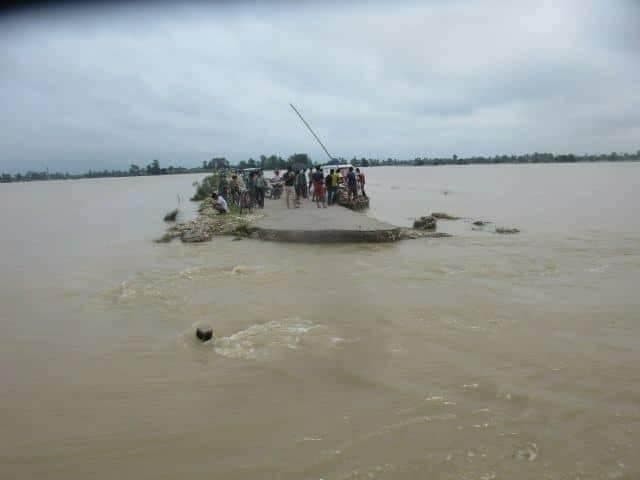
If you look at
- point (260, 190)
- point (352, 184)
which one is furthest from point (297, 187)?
point (352, 184)

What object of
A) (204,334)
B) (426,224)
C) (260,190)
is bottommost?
(204,334)

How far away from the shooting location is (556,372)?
4391 millimetres

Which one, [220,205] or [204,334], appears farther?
[220,205]

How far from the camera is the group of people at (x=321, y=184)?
17.8 m

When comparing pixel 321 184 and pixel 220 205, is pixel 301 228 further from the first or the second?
pixel 220 205

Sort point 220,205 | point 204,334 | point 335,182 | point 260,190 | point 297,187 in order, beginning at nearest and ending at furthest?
point 204,334
point 220,205
point 335,182
point 260,190
point 297,187

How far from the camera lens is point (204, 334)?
17.6 ft

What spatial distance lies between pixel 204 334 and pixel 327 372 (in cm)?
168

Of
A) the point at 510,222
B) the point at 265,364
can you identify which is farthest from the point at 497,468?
the point at 510,222

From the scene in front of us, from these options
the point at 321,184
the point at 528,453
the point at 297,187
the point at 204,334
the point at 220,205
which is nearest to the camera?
the point at 528,453

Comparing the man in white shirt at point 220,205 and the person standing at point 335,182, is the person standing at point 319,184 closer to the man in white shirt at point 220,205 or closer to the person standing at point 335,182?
the person standing at point 335,182

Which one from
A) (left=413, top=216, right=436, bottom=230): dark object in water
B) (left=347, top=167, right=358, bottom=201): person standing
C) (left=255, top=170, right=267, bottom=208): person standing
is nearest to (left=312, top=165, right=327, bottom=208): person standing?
(left=347, top=167, right=358, bottom=201): person standing

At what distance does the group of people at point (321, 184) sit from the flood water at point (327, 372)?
8.21 meters

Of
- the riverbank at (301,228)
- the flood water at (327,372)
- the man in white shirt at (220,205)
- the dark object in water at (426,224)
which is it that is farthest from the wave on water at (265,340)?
the man in white shirt at (220,205)
